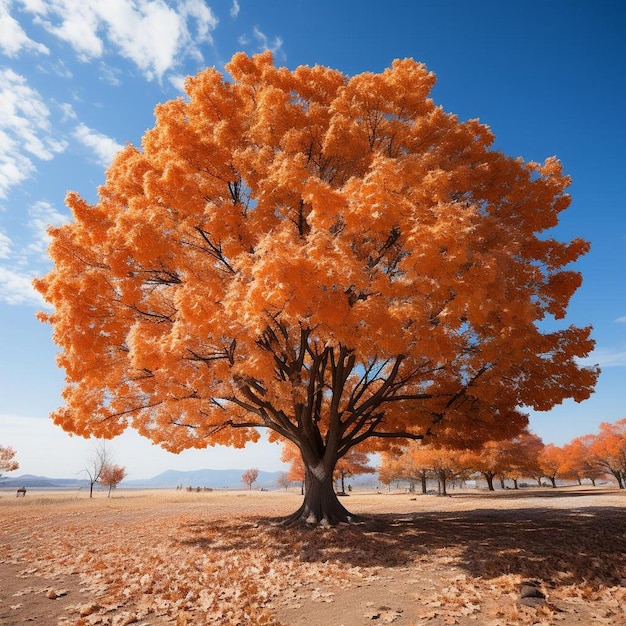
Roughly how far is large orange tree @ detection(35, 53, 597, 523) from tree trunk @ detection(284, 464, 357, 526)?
0.09 metres

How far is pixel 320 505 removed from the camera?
12250mm

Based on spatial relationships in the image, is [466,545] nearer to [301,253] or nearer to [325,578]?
[325,578]

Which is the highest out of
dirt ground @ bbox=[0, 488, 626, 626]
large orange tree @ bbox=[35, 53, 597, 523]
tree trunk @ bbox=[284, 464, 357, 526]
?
large orange tree @ bbox=[35, 53, 597, 523]

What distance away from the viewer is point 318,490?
1252cm

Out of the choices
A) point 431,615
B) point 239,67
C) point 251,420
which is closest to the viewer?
point 431,615

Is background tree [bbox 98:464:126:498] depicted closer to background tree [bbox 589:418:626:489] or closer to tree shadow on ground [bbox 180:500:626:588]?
tree shadow on ground [bbox 180:500:626:588]

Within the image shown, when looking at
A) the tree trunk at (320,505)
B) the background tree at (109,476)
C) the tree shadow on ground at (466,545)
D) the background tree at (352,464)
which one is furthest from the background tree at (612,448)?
the background tree at (109,476)

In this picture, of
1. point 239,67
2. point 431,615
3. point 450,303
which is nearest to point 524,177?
point 450,303

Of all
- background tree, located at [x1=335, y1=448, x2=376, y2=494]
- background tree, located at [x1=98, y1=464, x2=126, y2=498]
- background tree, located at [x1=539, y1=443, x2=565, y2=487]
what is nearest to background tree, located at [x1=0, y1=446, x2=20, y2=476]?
background tree, located at [x1=98, y1=464, x2=126, y2=498]

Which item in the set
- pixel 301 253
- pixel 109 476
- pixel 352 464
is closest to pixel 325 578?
pixel 301 253

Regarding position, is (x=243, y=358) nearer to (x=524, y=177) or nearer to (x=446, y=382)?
(x=446, y=382)

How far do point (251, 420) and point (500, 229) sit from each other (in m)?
10.9

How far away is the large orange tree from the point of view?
7.30 metres

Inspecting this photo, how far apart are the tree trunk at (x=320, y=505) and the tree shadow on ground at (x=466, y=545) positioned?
666 millimetres
